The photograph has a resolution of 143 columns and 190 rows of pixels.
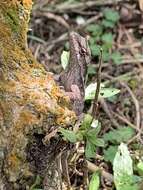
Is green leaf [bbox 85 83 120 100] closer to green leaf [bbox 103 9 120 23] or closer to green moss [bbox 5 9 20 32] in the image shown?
green moss [bbox 5 9 20 32]

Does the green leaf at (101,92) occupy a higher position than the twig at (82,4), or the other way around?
the twig at (82,4)

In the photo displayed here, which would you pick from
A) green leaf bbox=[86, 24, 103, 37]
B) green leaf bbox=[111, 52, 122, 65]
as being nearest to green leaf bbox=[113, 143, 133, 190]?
green leaf bbox=[111, 52, 122, 65]

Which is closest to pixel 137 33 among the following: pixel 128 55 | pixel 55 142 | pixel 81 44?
pixel 128 55

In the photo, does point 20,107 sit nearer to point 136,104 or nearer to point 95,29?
point 136,104

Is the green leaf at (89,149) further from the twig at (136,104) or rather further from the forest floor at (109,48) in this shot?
the twig at (136,104)

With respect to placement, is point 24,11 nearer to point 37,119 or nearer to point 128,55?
point 37,119

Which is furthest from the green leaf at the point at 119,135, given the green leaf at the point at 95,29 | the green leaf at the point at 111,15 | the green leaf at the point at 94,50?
the green leaf at the point at 111,15
